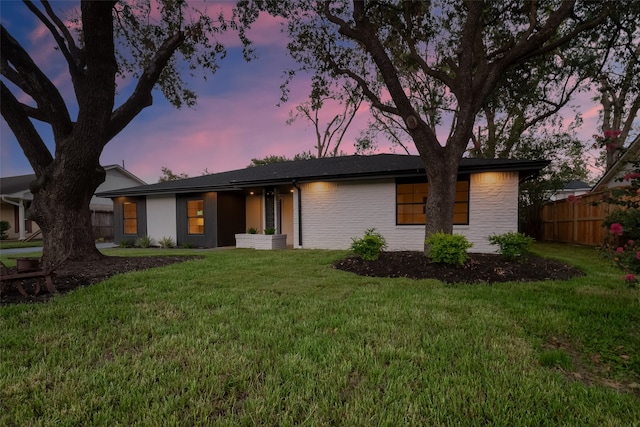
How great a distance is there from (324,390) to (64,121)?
8.38 metres

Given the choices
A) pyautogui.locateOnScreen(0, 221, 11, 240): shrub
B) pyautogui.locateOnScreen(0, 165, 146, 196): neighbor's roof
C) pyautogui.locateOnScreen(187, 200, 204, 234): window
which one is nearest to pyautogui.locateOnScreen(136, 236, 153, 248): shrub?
pyautogui.locateOnScreen(187, 200, 204, 234): window

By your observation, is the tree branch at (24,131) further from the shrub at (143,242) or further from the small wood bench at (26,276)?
the shrub at (143,242)

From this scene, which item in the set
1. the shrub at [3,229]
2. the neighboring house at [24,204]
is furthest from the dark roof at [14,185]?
the shrub at [3,229]

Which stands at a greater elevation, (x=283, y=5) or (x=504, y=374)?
(x=283, y=5)

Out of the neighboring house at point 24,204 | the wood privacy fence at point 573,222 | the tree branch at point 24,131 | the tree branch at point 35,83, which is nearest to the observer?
the tree branch at point 35,83

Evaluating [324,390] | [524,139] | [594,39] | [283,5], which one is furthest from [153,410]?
[524,139]

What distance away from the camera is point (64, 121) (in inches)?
275

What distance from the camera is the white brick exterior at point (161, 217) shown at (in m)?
14.2

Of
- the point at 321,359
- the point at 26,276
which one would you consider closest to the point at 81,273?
the point at 26,276

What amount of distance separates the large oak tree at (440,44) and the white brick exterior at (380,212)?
2.75m

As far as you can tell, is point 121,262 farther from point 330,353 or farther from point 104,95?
point 330,353

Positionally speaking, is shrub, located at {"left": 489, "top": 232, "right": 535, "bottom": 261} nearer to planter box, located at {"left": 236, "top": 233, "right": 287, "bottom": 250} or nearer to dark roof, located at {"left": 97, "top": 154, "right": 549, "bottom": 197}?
dark roof, located at {"left": 97, "top": 154, "right": 549, "bottom": 197}

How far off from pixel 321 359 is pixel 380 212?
8590mm

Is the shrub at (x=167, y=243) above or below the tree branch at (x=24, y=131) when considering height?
below
